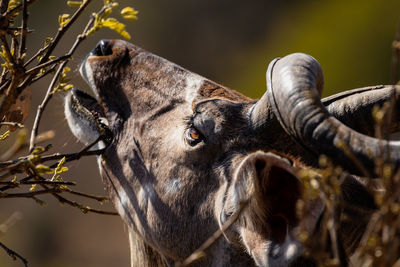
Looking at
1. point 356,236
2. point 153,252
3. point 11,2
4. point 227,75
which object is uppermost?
point 11,2

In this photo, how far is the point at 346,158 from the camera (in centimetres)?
372

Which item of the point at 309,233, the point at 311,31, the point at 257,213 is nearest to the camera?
the point at 309,233

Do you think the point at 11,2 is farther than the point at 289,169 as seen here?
Yes

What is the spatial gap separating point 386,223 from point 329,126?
26.7 inches

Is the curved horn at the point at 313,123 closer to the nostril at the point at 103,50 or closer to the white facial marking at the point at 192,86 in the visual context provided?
the white facial marking at the point at 192,86

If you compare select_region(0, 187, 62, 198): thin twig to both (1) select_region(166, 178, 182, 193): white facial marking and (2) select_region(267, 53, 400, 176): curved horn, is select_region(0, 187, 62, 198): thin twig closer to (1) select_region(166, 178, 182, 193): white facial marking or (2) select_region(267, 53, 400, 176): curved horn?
(1) select_region(166, 178, 182, 193): white facial marking

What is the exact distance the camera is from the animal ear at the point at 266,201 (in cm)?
398

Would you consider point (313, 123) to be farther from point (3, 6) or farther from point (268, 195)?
point (3, 6)

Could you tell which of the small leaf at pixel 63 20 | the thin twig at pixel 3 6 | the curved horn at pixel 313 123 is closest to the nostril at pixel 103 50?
the small leaf at pixel 63 20

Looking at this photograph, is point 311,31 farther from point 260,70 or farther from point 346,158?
point 346,158

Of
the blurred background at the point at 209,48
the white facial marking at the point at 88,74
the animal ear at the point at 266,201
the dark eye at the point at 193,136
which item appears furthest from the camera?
the blurred background at the point at 209,48

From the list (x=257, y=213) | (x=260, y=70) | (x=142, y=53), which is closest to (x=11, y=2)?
(x=142, y=53)

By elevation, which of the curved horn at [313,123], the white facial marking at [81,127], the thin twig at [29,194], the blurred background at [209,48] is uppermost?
the curved horn at [313,123]

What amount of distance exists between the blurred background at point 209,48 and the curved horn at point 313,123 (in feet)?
37.3
